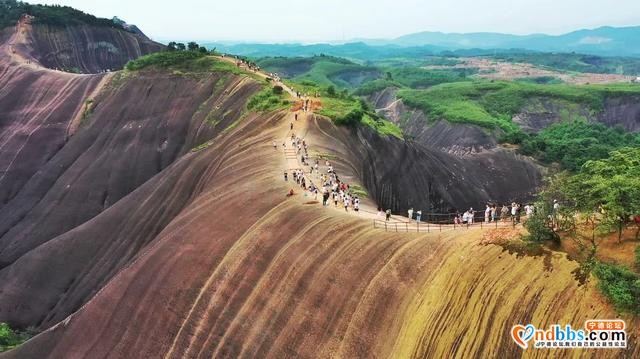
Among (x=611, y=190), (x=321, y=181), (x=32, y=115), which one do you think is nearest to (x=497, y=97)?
(x=32, y=115)

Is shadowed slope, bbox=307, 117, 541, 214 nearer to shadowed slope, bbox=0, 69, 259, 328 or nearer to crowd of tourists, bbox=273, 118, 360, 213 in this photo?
crowd of tourists, bbox=273, 118, 360, 213

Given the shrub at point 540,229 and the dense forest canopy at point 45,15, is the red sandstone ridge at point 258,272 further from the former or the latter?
the dense forest canopy at point 45,15

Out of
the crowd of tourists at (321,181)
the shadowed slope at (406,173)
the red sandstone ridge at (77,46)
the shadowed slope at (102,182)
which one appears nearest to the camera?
the crowd of tourists at (321,181)

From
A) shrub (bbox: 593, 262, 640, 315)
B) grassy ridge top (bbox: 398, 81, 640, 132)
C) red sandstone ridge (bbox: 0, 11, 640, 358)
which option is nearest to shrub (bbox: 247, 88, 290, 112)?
red sandstone ridge (bbox: 0, 11, 640, 358)

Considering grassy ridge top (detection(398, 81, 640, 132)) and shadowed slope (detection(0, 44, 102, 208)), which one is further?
grassy ridge top (detection(398, 81, 640, 132))

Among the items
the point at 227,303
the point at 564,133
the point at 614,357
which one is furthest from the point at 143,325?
the point at 564,133

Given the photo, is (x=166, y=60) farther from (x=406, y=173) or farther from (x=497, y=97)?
(x=497, y=97)

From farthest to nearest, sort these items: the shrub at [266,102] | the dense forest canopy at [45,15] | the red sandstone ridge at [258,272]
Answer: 1. the dense forest canopy at [45,15]
2. the shrub at [266,102]
3. the red sandstone ridge at [258,272]

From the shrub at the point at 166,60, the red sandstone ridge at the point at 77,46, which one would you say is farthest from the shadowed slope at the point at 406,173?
the red sandstone ridge at the point at 77,46

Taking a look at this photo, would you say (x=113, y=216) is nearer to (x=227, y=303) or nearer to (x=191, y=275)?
(x=191, y=275)
